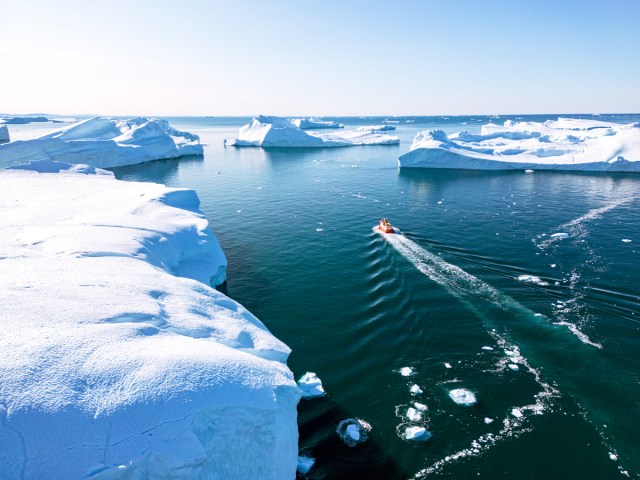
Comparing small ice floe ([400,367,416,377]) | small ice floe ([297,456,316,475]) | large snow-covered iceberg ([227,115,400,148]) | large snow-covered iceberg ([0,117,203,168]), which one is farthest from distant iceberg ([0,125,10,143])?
small ice floe ([400,367,416,377])

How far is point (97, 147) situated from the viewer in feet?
175

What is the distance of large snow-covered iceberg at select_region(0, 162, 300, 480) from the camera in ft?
19.1

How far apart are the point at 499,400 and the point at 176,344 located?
1083 cm

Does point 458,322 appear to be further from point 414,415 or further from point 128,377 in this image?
point 128,377

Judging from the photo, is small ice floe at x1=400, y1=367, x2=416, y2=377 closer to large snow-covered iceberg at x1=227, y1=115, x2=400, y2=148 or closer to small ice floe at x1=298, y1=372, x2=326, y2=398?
small ice floe at x1=298, y1=372, x2=326, y2=398

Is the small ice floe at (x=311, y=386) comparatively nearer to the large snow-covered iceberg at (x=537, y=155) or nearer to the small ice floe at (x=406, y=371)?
the small ice floe at (x=406, y=371)

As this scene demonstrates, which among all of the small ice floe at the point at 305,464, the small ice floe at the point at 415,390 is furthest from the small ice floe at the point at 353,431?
the small ice floe at the point at 415,390

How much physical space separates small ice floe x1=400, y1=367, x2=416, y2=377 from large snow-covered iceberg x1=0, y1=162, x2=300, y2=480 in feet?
17.3

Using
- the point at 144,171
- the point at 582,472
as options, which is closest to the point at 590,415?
the point at 582,472

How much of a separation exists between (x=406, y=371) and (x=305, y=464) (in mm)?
5234

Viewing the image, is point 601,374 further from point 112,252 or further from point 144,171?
point 144,171

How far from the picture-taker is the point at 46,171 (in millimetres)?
30297

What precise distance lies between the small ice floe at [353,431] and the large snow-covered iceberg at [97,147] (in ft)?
170

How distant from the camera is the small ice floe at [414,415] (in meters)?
11.0
